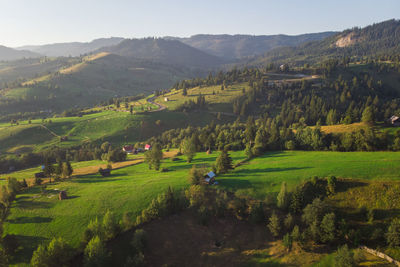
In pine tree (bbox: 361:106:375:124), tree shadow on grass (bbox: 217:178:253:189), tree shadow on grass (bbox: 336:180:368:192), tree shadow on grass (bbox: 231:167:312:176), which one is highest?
pine tree (bbox: 361:106:375:124)

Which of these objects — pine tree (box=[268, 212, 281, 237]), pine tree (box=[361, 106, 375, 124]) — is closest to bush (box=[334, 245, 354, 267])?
pine tree (box=[268, 212, 281, 237])

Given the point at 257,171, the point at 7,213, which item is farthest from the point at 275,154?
the point at 7,213

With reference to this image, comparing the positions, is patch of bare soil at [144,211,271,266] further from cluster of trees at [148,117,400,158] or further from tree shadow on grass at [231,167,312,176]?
cluster of trees at [148,117,400,158]

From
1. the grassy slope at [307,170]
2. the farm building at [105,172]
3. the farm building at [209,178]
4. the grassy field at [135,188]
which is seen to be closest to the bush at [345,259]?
the grassy field at [135,188]

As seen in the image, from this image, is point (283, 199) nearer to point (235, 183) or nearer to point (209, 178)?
point (235, 183)

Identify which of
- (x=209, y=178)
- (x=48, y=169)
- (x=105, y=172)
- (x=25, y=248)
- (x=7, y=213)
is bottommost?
(x=25, y=248)

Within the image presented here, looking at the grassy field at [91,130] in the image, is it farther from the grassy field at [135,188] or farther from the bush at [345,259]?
the bush at [345,259]

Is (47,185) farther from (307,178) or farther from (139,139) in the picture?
(139,139)

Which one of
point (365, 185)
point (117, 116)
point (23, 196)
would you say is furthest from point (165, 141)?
point (365, 185)
